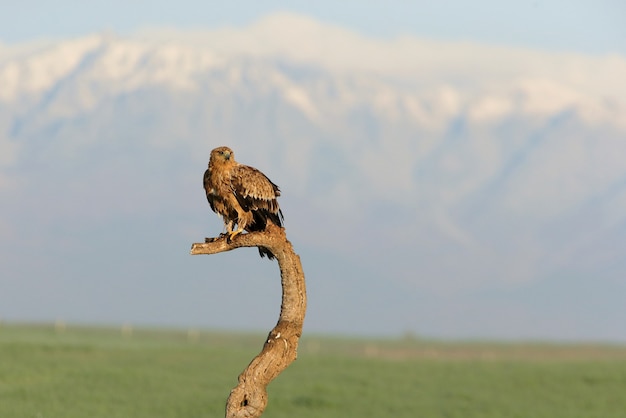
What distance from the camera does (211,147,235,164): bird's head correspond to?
49.2 ft

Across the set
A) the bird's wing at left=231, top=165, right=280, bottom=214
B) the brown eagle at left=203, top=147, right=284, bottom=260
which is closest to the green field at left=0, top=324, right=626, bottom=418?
the brown eagle at left=203, top=147, right=284, bottom=260

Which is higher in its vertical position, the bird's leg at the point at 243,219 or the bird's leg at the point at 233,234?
the bird's leg at the point at 243,219

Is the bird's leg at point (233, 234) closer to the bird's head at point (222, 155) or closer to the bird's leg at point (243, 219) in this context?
the bird's leg at point (243, 219)

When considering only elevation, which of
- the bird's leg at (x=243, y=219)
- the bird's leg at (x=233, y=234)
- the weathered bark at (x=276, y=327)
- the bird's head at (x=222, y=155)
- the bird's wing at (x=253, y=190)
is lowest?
the weathered bark at (x=276, y=327)

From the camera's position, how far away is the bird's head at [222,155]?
14984 mm

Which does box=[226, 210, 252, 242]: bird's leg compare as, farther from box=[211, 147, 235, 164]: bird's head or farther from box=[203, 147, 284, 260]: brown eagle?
box=[211, 147, 235, 164]: bird's head

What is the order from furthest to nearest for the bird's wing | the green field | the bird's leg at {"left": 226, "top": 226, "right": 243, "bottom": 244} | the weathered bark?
the green field < the bird's wing < the bird's leg at {"left": 226, "top": 226, "right": 243, "bottom": 244} < the weathered bark

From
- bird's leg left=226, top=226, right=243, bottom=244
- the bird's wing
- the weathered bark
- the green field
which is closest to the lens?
the weathered bark

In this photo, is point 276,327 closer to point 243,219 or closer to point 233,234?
point 233,234

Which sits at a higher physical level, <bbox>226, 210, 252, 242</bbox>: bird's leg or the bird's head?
the bird's head

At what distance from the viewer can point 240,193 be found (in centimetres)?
Result: 1494

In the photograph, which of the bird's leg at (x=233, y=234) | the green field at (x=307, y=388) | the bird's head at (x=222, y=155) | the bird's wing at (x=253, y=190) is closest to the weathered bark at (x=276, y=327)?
the bird's leg at (x=233, y=234)

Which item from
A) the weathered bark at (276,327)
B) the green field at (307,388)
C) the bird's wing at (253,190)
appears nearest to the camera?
the weathered bark at (276,327)

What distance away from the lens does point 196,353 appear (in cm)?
5697
